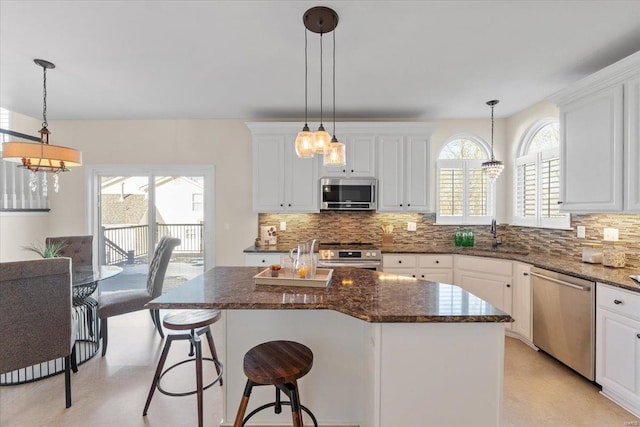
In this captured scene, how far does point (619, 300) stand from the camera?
2061 millimetres

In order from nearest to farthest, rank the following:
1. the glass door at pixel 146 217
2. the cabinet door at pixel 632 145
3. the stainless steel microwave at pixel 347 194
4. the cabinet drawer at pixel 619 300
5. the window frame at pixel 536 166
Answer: the cabinet drawer at pixel 619 300 < the cabinet door at pixel 632 145 < the window frame at pixel 536 166 < the stainless steel microwave at pixel 347 194 < the glass door at pixel 146 217

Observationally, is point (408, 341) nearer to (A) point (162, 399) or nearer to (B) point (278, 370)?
(B) point (278, 370)

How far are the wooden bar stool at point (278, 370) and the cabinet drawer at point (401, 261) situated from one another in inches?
85.7

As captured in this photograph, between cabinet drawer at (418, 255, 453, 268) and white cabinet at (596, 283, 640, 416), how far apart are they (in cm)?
145

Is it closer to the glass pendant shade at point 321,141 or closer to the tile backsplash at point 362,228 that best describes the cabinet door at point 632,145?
the tile backsplash at point 362,228

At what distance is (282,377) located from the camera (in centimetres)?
137

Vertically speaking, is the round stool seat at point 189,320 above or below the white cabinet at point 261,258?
below

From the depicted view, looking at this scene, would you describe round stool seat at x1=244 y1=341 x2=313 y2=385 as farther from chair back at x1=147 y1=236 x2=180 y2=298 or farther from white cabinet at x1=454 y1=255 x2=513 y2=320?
white cabinet at x1=454 y1=255 x2=513 y2=320

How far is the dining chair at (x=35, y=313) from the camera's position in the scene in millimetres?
1889

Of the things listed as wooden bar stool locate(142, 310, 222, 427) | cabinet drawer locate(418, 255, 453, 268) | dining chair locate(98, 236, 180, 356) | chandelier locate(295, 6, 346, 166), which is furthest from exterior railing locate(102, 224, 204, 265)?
cabinet drawer locate(418, 255, 453, 268)

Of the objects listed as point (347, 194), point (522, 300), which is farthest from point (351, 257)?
point (522, 300)

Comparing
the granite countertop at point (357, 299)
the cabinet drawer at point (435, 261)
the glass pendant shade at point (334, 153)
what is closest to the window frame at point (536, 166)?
the cabinet drawer at point (435, 261)

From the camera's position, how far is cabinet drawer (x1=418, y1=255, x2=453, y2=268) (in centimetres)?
356

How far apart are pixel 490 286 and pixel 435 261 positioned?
0.63 metres
